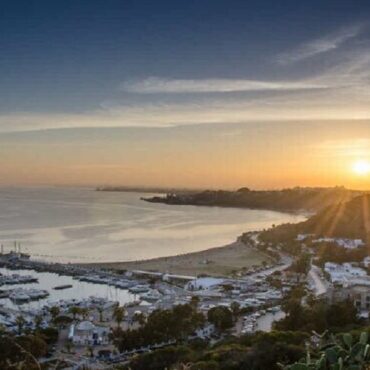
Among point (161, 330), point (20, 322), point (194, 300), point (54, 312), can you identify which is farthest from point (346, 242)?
point (20, 322)

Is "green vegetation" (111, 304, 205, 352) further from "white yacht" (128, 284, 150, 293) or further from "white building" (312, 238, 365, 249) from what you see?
"white building" (312, 238, 365, 249)

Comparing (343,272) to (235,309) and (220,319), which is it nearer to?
(235,309)

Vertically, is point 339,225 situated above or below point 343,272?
above

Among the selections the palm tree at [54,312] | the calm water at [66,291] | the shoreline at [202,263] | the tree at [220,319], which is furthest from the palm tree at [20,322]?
the shoreline at [202,263]

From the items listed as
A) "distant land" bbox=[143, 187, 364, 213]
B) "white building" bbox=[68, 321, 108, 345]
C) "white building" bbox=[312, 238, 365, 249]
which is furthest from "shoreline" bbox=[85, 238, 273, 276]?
"distant land" bbox=[143, 187, 364, 213]

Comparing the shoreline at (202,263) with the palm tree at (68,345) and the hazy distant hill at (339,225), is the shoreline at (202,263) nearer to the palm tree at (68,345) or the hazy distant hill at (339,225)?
the hazy distant hill at (339,225)
